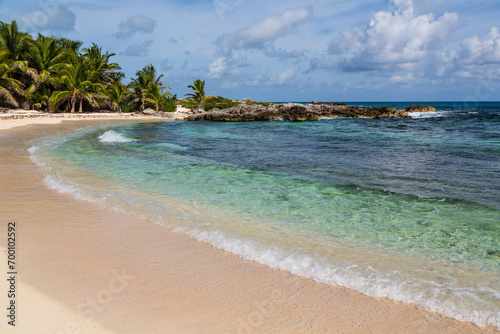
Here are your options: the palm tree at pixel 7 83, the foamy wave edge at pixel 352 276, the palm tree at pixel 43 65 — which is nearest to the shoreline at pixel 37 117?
the palm tree at pixel 7 83

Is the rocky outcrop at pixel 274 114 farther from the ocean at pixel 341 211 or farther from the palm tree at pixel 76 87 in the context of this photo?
the ocean at pixel 341 211

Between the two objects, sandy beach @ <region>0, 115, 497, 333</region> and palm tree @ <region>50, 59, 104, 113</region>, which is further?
palm tree @ <region>50, 59, 104, 113</region>

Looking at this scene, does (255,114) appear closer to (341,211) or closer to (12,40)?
(12,40)

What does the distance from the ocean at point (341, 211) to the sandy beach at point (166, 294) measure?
335mm

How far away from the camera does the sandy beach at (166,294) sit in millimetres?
3100

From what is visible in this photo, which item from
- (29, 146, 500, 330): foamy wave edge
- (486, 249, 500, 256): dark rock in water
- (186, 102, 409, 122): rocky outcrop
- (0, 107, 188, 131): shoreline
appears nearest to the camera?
(29, 146, 500, 330): foamy wave edge

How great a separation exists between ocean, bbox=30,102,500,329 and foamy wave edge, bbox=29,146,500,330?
0.05 feet

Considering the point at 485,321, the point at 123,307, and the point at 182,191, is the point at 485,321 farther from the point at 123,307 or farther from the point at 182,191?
the point at 182,191

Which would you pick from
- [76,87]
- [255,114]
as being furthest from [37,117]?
[255,114]

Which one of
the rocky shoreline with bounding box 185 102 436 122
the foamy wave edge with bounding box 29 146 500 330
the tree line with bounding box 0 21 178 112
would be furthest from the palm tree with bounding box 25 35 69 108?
the foamy wave edge with bounding box 29 146 500 330

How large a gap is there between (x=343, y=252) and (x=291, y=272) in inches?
41.1

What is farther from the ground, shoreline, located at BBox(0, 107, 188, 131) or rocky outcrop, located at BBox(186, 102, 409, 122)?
rocky outcrop, located at BBox(186, 102, 409, 122)

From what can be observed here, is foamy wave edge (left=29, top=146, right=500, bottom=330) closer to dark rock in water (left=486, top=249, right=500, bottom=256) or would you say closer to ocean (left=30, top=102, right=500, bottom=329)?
ocean (left=30, top=102, right=500, bottom=329)

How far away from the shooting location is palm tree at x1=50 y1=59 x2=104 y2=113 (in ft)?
141
